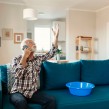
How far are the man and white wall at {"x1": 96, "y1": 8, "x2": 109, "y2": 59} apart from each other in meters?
3.97

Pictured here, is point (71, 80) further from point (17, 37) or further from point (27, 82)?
point (17, 37)

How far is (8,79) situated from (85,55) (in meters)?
4.40

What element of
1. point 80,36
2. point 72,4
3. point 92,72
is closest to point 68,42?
point 80,36

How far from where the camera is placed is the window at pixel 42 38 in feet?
27.8

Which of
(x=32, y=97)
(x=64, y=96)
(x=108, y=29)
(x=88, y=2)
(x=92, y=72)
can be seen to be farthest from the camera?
(x=108, y=29)

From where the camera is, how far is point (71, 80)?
2.73 meters

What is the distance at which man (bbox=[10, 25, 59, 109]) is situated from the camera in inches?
80.9

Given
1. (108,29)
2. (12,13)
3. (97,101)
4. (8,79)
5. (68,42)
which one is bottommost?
(97,101)

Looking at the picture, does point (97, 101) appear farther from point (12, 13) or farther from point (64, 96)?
point (12, 13)

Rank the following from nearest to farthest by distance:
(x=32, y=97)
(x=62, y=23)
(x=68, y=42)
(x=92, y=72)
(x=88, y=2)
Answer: (x=32, y=97)
(x=92, y=72)
(x=88, y=2)
(x=68, y=42)
(x=62, y=23)

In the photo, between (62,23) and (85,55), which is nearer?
(85,55)

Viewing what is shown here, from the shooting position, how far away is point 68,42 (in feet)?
20.2

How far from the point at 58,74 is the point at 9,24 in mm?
3342

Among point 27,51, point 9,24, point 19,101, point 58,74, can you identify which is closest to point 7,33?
point 9,24
